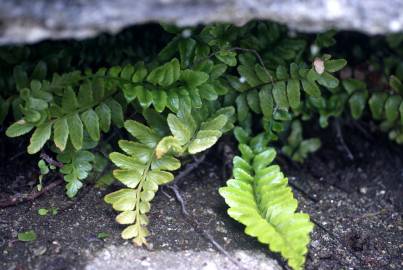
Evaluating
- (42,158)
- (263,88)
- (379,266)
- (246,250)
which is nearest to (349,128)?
(263,88)

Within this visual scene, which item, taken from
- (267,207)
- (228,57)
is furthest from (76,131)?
(267,207)

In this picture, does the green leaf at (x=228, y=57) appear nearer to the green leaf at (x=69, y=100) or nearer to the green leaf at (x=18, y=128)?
the green leaf at (x=69, y=100)

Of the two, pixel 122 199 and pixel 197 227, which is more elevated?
pixel 122 199

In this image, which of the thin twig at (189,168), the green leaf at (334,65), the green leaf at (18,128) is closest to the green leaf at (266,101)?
the green leaf at (334,65)

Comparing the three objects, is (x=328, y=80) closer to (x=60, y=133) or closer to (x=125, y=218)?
(x=125, y=218)

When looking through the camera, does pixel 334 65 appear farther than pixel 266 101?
No

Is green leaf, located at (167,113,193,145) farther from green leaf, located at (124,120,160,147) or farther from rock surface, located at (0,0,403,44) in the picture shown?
rock surface, located at (0,0,403,44)
